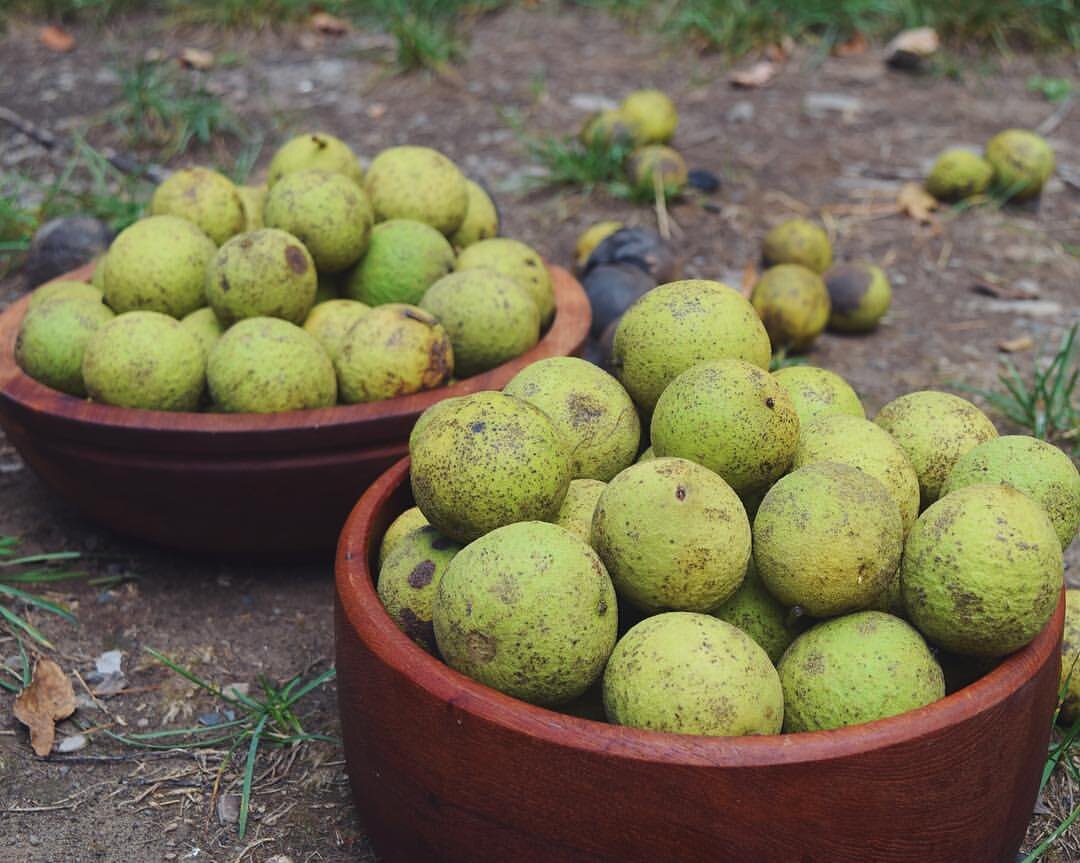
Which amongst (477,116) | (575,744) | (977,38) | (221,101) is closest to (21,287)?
(221,101)

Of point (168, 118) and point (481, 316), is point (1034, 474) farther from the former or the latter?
point (168, 118)

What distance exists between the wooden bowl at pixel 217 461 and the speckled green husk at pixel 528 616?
106 cm

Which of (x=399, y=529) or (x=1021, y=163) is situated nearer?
(x=399, y=529)

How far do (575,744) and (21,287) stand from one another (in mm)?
4289

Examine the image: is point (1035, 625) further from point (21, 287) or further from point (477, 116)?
point (477, 116)

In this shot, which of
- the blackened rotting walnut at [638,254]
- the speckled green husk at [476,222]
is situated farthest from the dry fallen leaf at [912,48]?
the speckled green husk at [476,222]

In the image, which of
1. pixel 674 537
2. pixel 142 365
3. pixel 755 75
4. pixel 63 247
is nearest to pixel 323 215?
pixel 142 365

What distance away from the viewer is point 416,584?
2.13 m

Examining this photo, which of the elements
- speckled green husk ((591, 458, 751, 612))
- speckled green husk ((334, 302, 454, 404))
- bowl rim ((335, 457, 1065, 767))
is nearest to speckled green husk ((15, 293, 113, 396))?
speckled green husk ((334, 302, 454, 404))

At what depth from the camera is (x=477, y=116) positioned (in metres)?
6.73

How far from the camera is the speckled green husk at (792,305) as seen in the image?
14.7 ft

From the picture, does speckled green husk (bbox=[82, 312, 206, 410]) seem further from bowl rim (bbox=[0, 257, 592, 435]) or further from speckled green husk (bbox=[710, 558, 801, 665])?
speckled green husk (bbox=[710, 558, 801, 665])

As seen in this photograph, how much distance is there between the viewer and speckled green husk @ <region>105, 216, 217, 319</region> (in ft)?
10.6

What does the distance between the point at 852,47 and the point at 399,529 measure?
6.19 metres
